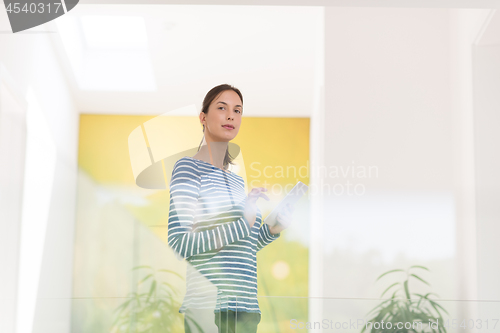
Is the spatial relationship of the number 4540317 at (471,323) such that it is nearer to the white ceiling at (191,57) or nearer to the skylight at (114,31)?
the white ceiling at (191,57)

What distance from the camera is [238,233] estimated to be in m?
1.17

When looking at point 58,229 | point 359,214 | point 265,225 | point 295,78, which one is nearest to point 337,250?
point 359,214

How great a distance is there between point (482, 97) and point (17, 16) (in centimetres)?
143

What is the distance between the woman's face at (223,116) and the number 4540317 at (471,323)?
0.77m

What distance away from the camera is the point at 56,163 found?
158 cm

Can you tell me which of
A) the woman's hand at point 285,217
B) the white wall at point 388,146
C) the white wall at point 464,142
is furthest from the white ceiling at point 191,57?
the white wall at point 464,142

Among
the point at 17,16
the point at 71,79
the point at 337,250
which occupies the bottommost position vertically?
the point at 337,250

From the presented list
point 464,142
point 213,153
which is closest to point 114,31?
point 213,153

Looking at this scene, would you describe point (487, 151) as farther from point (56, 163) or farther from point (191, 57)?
point (56, 163)

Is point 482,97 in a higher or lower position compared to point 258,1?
lower

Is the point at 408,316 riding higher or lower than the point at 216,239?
lower

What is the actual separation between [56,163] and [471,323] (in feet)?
4.29

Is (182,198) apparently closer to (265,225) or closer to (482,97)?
(265,225)

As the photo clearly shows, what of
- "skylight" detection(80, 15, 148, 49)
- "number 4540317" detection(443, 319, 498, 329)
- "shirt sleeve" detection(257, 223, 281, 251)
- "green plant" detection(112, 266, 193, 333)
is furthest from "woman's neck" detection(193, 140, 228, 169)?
"number 4540317" detection(443, 319, 498, 329)
